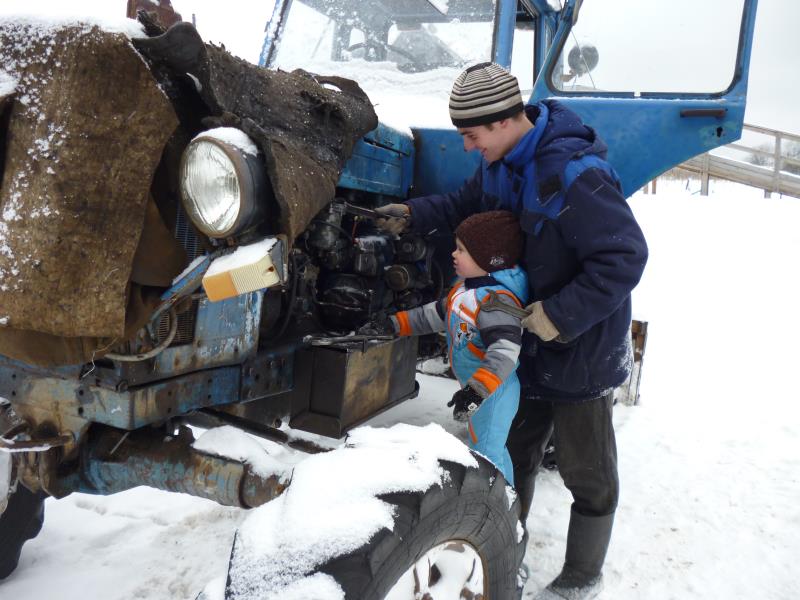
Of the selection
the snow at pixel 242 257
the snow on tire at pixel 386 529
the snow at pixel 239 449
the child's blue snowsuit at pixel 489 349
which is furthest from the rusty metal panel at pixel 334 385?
the snow at pixel 242 257

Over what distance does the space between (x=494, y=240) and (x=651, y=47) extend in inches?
53.1

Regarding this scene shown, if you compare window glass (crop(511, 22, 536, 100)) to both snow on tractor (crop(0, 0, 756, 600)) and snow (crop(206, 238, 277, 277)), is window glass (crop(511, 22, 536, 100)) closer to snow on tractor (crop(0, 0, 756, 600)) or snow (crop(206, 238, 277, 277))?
snow on tractor (crop(0, 0, 756, 600))

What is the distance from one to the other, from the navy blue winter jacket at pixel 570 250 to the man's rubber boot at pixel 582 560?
0.48 m

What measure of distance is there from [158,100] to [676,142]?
203 cm

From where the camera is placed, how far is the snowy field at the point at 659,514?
2318 millimetres

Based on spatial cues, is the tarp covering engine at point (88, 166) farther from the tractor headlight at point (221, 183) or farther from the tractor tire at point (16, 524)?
the tractor tire at point (16, 524)

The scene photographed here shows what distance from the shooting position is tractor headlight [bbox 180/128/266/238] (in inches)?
49.6

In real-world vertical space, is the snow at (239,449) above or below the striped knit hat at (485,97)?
below

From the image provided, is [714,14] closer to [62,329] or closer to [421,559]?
[421,559]

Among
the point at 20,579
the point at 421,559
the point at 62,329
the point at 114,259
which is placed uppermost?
the point at 114,259

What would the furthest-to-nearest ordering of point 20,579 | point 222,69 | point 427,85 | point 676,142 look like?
point 427,85 < point 676,142 < point 20,579 < point 222,69

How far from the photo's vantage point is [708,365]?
5387mm

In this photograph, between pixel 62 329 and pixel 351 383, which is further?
pixel 351 383

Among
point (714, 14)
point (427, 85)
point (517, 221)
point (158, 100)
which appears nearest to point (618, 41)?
point (714, 14)
